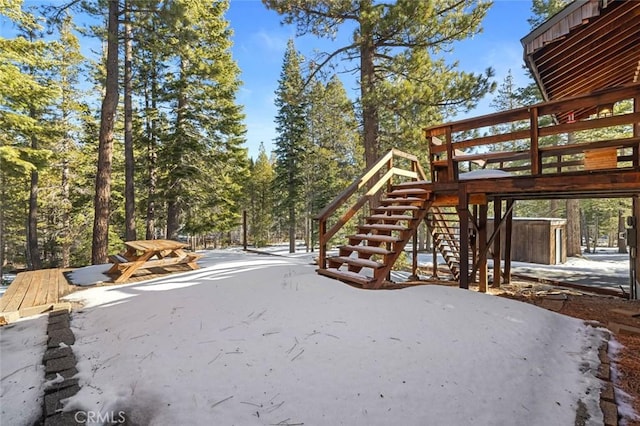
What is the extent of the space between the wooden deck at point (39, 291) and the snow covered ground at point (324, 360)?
32 centimetres

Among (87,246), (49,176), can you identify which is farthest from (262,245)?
(49,176)

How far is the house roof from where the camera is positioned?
4023 mm

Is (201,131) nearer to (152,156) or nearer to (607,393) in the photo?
(152,156)

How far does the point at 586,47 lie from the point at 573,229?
1402cm

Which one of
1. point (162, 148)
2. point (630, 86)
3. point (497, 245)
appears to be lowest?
point (497, 245)

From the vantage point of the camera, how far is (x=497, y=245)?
24.4 ft

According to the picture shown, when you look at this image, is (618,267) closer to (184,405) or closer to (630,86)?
(630,86)

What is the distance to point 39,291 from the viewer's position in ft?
14.8

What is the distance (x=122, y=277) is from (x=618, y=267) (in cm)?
1578

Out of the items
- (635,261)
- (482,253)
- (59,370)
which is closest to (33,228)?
(59,370)

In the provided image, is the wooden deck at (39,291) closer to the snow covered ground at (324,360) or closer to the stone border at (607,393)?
the snow covered ground at (324,360)

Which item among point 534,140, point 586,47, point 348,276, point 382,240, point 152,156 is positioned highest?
point 586,47

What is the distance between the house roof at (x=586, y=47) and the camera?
4.02 meters

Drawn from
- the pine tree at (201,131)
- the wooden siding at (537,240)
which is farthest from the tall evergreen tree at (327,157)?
the wooden siding at (537,240)
